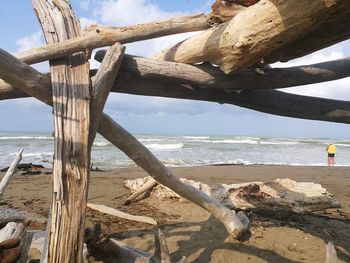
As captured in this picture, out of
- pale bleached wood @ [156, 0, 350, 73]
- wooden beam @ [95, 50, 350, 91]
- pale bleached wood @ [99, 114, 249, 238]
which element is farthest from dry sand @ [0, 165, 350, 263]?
pale bleached wood @ [156, 0, 350, 73]

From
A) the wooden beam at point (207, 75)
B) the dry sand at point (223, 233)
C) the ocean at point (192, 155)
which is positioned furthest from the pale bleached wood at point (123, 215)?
the ocean at point (192, 155)

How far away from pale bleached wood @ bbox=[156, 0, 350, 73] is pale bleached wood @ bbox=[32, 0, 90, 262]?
0.98 meters

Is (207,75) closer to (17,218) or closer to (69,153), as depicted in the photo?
(69,153)

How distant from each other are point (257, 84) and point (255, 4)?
766mm

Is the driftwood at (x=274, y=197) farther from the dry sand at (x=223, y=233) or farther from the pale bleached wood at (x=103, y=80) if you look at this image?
the pale bleached wood at (x=103, y=80)

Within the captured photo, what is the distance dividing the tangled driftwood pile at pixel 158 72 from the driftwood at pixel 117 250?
0.65 m

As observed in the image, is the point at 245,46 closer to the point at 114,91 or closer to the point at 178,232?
the point at 114,91

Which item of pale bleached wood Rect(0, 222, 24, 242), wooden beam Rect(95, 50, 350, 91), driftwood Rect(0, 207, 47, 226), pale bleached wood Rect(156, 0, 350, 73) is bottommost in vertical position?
driftwood Rect(0, 207, 47, 226)

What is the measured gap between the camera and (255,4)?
2281 millimetres

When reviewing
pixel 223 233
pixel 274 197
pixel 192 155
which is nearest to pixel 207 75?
pixel 223 233

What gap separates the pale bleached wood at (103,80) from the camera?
8.30ft

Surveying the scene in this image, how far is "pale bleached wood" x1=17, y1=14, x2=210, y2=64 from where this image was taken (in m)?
2.56

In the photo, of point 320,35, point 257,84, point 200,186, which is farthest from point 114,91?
point 200,186

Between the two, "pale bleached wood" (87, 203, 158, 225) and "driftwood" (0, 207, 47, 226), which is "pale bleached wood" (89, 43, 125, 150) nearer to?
"driftwood" (0, 207, 47, 226)
